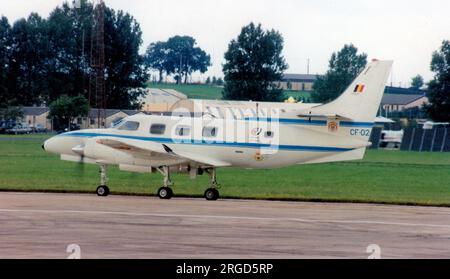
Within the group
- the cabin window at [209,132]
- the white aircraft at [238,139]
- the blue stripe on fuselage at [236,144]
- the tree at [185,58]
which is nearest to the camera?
the white aircraft at [238,139]

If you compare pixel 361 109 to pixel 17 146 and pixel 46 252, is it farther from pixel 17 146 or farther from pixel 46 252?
pixel 17 146

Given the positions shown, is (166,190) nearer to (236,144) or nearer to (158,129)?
(158,129)

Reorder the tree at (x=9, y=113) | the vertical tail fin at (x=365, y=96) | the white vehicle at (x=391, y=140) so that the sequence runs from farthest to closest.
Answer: the tree at (x=9, y=113) < the white vehicle at (x=391, y=140) < the vertical tail fin at (x=365, y=96)

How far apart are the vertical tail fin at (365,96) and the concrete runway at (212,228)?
10.6ft

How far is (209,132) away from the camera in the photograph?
109 ft

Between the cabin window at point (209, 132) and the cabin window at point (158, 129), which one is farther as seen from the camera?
the cabin window at point (158, 129)

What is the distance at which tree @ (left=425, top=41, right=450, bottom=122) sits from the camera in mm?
102562

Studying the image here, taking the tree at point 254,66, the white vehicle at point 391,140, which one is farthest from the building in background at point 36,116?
the white vehicle at point 391,140

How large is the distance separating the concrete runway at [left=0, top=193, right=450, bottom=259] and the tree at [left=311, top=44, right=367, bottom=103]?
7031 centimetres

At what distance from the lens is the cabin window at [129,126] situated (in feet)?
110

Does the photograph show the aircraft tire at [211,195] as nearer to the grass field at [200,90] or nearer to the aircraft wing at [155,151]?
the aircraft wing at [155,151]

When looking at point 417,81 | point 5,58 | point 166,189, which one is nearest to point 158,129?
point 166,189

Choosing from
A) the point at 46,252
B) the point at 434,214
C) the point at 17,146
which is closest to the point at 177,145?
the point at 434,214

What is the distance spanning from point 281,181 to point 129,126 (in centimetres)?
1224
